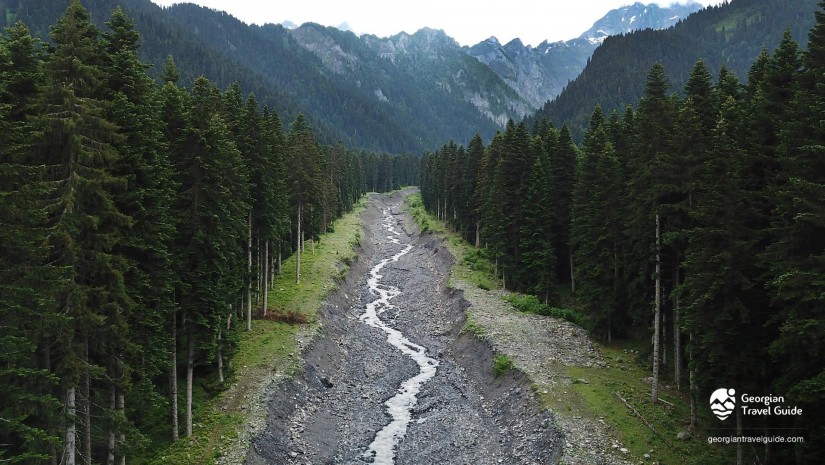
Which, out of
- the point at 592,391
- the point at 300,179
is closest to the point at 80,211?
the point at 592,391

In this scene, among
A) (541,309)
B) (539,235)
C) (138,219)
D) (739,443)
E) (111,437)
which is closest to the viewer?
(111,437)

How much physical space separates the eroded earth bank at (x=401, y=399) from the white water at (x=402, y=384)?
8cm

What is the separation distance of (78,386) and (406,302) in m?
42.2

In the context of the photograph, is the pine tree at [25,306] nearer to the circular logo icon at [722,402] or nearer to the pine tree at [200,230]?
the pine tree at [200,230]

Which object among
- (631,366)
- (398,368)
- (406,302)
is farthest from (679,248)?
(406,302)

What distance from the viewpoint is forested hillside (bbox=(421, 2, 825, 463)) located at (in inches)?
650

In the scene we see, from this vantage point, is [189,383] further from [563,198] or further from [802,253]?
[563,198]

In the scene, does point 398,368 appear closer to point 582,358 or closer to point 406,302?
point 582,358

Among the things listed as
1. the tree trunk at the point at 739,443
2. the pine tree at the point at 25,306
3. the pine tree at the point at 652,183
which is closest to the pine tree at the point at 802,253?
the tree trunk at the point at 739,443

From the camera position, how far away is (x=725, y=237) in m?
20.0

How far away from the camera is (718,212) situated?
67.2ft

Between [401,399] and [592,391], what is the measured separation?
1254 cm

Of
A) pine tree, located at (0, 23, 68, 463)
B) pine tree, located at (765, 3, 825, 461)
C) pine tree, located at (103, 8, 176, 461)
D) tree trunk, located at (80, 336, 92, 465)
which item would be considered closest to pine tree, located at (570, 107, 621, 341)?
pine tree, located at (765, 3, 825, 461)

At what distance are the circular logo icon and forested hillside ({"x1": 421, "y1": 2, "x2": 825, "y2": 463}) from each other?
1.51ft
